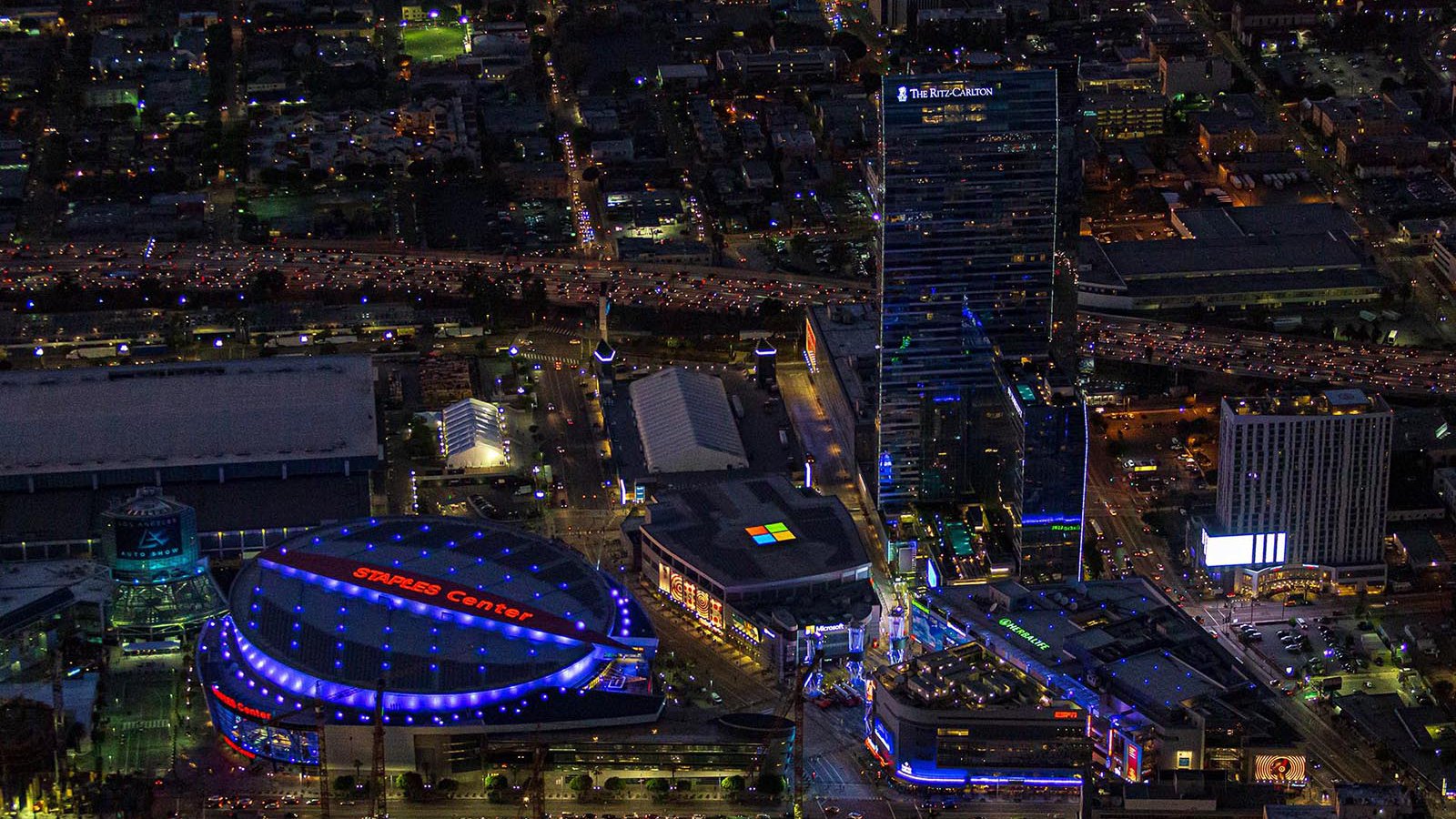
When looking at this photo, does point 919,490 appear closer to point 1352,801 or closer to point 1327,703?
point 1327,703

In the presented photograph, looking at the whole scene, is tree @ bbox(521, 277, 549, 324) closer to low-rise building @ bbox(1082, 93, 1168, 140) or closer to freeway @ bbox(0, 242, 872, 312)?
freeway @ bbox(0, 242, 872, 312)

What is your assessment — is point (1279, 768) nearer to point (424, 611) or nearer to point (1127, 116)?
point (424, 611)

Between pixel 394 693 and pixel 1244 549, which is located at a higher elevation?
pixel 394 693

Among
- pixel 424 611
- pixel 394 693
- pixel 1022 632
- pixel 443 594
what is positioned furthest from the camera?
pixel 443 594

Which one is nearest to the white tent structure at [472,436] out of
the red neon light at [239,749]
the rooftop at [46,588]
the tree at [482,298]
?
the tree at [482,298]

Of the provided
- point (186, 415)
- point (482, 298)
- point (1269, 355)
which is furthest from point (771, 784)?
point (1269, 355)

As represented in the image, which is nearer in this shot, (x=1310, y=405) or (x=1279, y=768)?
(x=1279, y=768)

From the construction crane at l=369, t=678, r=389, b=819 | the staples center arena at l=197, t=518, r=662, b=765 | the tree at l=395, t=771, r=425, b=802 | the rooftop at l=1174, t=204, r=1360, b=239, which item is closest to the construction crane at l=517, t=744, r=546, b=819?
the staples center arena at l=197, t=518, r=662, b=765
